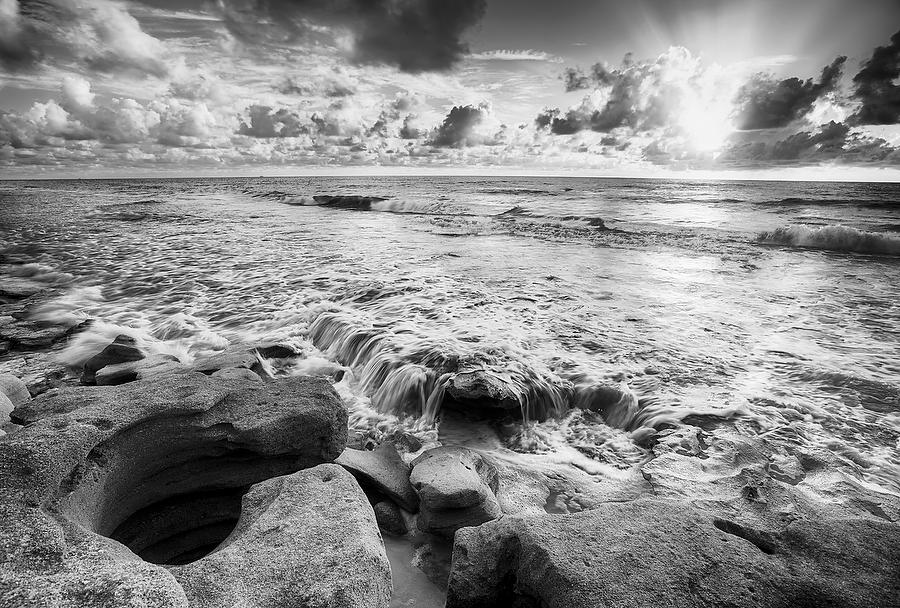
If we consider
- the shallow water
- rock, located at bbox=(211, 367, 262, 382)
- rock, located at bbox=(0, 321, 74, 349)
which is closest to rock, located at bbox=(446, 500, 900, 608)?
the shallow water

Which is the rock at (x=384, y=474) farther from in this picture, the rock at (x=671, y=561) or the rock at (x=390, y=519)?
the rock at (x=671, y=561)

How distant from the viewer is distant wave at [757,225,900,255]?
15.4 m

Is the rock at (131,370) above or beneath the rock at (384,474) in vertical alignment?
beneath

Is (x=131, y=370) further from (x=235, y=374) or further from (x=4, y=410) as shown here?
(x=235, y=374)

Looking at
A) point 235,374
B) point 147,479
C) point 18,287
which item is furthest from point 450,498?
point 18,287

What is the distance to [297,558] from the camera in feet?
7.07

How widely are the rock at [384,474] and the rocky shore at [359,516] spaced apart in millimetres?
20

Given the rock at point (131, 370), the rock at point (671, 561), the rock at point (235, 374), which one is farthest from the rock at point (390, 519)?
the rock at point (131, 370)

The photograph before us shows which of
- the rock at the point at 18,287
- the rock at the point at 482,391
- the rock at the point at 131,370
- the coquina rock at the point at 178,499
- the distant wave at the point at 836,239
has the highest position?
the distant wave at the point at 836,239

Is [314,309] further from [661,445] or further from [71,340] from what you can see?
[661,445]

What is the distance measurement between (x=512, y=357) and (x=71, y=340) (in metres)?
7.09

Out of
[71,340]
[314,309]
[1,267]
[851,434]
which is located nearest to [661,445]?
[851,434]

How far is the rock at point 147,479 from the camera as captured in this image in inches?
73.2

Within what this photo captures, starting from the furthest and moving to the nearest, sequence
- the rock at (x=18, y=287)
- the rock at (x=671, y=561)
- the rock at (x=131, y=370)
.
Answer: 1. the rock at (x=18, y=287)
2. the rock at (x=131, y=370)
3. the rock at (x=671, y=561)
